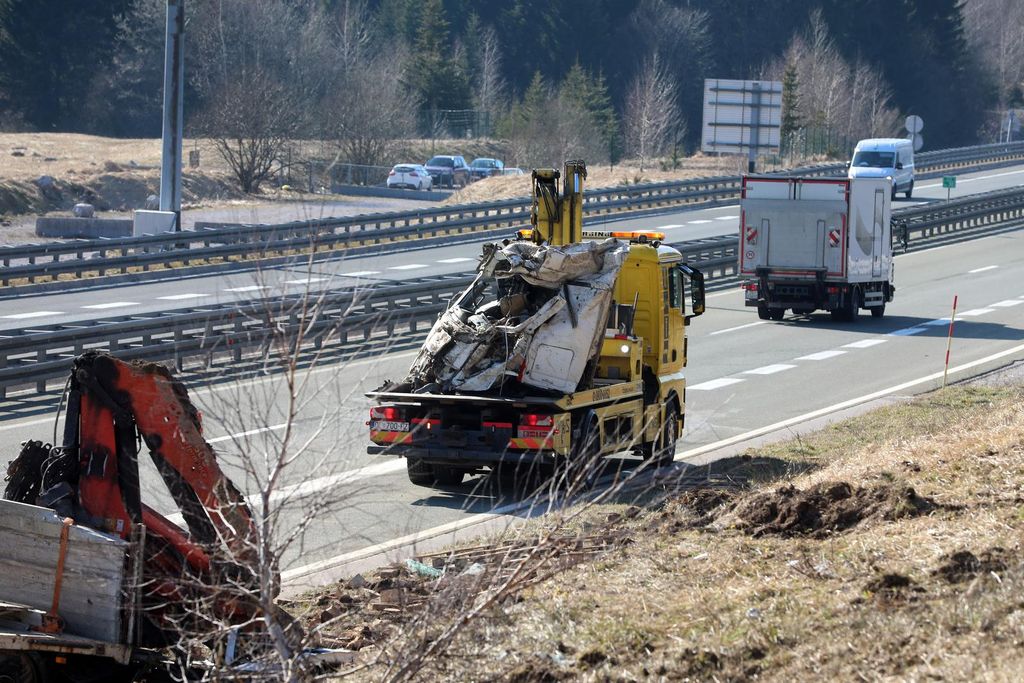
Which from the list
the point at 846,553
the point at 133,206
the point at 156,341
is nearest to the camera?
the point at 846,553

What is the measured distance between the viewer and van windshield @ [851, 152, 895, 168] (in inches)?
2169

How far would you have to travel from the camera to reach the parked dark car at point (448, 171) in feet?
217

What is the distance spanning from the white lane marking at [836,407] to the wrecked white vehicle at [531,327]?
297 centimetres

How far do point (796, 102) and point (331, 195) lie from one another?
1182 inches

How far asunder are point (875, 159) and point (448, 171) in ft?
68.6

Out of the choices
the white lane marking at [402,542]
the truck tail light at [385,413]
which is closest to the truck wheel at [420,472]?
the truck tail light at [385,413]

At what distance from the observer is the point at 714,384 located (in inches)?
827

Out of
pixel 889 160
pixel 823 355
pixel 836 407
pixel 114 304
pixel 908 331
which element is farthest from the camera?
pixel 889 160

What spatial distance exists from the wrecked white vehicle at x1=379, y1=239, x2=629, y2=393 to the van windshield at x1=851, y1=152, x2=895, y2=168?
44168mm

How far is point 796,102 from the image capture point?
76.2 m

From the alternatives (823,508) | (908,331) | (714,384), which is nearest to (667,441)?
(823,508)

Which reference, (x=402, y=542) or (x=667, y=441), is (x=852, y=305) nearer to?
(x=667, y=441)

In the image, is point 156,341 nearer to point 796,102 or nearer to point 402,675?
point 402,675

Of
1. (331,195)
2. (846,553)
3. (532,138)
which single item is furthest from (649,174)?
(846,553)
